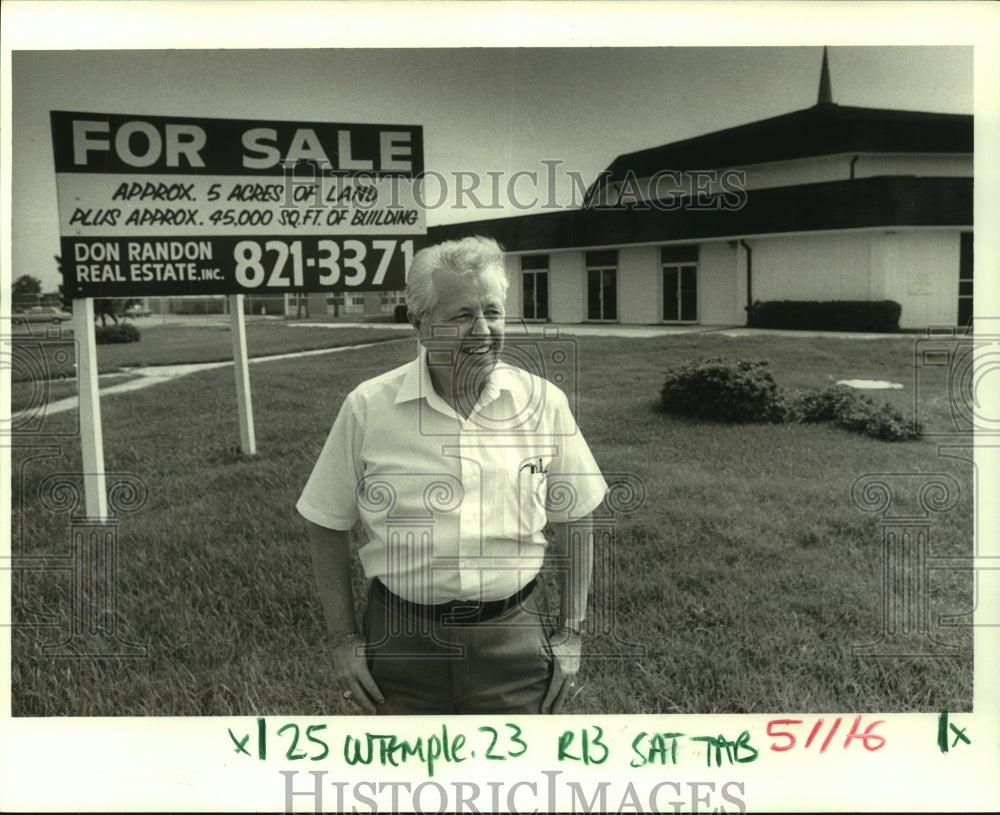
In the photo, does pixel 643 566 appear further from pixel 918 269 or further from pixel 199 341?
pixel 199 341

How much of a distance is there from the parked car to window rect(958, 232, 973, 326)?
2.88 meters

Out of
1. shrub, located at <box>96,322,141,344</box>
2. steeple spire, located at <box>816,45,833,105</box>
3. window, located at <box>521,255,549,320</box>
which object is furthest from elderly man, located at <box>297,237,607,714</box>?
steeple spire, located at <box>816,45,833,105</box>

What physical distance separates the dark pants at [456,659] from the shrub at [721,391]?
97 centimetres

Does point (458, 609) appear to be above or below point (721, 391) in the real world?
below

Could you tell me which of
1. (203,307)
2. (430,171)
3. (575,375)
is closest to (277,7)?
(430,171)

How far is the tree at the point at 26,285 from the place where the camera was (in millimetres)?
2734

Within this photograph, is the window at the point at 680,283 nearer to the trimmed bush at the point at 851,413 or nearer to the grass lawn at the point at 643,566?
the grass lawn at the point at 643,566

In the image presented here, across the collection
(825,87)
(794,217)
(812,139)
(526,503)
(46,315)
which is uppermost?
(825,87)

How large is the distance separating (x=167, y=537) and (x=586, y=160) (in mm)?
1895

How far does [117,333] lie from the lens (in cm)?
287

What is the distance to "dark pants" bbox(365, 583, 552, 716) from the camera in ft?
6.86

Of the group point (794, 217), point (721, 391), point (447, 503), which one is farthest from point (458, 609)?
point (794, 217)

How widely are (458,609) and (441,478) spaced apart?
32cm

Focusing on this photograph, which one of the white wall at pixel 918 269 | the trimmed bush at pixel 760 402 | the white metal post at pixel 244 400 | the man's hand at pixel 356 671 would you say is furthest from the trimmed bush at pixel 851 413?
the white metal post at pixel 244 400
